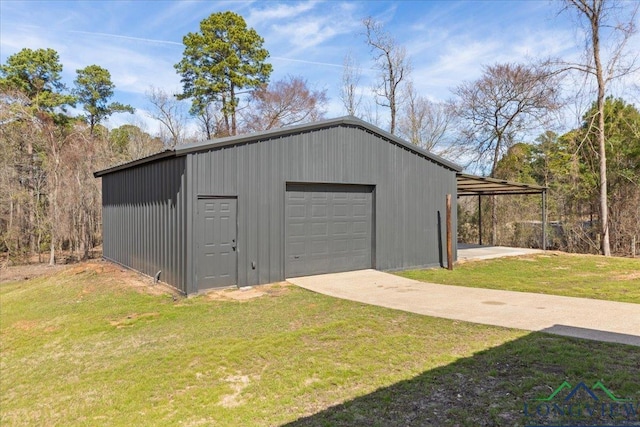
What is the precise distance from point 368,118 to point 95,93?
17.3 m

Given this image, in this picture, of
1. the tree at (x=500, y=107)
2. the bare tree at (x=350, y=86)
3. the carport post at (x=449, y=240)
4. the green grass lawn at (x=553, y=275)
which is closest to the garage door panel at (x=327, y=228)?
the green grass lawn at (x=553, y=275)

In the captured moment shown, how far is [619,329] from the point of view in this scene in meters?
4.71

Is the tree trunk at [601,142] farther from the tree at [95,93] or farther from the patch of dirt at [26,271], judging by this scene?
the tree at [95,93]

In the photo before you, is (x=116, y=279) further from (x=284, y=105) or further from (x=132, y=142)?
(x=132, y=142)

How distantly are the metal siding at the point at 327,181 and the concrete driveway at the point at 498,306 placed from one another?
1262 mm

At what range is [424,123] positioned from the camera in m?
24.2

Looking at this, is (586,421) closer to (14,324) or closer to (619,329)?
(619,329)

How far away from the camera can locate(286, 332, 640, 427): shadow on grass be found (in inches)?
111

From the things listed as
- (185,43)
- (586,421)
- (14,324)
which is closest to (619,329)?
(586,421)

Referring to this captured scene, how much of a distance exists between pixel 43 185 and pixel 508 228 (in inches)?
833

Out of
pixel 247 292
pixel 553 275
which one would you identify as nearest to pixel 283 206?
pixel 247 292

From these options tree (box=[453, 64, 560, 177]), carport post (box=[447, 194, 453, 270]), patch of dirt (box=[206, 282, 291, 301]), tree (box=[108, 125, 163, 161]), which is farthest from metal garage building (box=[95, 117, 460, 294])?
tree (box=[108, 125, 163, 161])

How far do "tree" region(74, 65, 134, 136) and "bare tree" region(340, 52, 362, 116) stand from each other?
14.9 meters

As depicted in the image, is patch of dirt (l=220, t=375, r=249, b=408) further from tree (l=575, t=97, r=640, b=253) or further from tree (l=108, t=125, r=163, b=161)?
tree (l=108, t=125, r=163, b=161)
